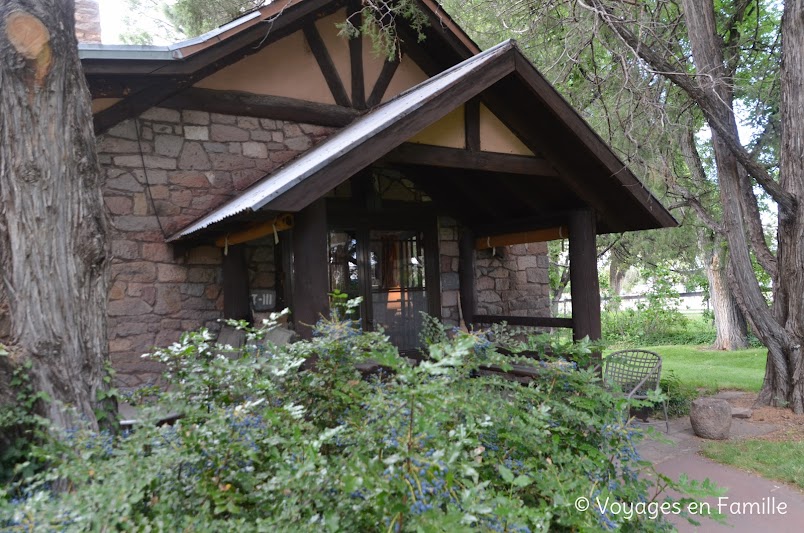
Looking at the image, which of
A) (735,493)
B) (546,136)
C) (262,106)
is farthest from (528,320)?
(262,106)

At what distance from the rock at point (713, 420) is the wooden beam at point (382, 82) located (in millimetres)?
4528

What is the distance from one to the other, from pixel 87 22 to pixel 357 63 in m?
2.76

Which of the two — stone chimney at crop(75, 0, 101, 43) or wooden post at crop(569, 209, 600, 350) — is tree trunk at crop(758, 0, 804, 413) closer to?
wooden post at crop(569, 209, 600, 350)

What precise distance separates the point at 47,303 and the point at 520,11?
6027 millimetres

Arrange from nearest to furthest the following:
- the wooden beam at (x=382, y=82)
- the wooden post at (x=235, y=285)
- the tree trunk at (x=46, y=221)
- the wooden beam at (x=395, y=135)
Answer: the tree trunk at (x=46, y=221) < the wooden beam at (x=395, y=135) < the wooden post at (x=235, y=285) < the wooden beam at (x=382, y=82)

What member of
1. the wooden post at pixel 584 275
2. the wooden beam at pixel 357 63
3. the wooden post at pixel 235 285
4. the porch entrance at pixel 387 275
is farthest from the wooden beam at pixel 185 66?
the wooden post at pixel 584 275

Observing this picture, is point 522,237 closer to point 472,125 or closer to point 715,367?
point 472,125

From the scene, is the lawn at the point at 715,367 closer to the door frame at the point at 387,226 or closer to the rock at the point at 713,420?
the rock at the point at 713,420

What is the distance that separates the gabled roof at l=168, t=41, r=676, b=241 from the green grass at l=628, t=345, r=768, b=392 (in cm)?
386

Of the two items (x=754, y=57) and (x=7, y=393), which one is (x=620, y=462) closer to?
(x=7, y=393)

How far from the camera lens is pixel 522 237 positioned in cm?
621

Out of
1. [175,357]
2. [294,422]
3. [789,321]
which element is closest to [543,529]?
[294,422]

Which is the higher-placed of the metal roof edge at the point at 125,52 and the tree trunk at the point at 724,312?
the metal roof edge at the point at 125,52

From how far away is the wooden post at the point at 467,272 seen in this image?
6.76 m
